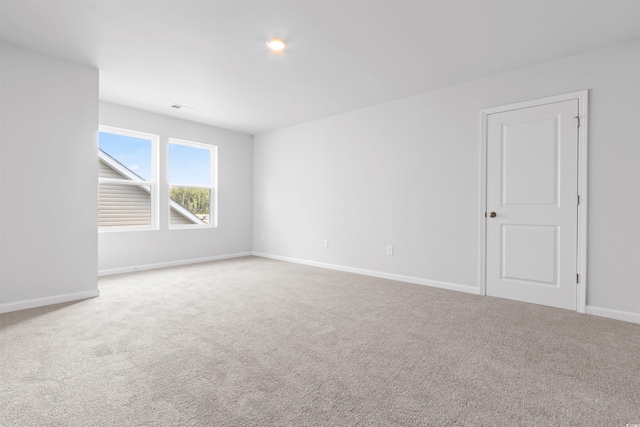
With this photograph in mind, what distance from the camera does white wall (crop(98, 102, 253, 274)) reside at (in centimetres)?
464

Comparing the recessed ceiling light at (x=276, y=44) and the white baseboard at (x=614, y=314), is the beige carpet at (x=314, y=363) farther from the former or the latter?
the recessed ceiling light at (x=276, y=44)

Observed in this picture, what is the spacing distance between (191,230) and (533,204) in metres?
5.08

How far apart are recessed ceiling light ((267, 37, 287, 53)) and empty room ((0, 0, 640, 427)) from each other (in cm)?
3

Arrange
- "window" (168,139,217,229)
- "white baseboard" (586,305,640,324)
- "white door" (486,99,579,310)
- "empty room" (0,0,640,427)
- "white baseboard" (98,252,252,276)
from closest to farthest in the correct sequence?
"empty room" (0,0,640,427) → "white baseboard" (586,305,640,324) → "white door" (486,99,579,310) → "white baseboard" (98,252,252,276) → "window" (168,139,217,229)

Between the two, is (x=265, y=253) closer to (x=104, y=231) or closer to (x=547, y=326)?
(x=104, y=231)

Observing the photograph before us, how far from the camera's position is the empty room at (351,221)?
1.73 m

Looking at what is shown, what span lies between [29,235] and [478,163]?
4759 millimetres

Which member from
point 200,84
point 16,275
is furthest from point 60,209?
point 200,84

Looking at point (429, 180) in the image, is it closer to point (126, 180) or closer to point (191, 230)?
point (191, 230)

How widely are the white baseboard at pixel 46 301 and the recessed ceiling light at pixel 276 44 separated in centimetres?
Result: 319

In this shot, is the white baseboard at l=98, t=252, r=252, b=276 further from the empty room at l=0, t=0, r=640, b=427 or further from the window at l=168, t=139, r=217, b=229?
the window at l=168, t=139, r=217, b=229

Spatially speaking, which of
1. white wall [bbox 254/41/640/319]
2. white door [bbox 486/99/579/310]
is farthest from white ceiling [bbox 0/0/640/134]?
white door [bbox 486/99/579/310]

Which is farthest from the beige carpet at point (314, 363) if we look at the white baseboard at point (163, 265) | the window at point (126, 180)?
the window at point (126, 180)

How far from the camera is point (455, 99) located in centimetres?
381
